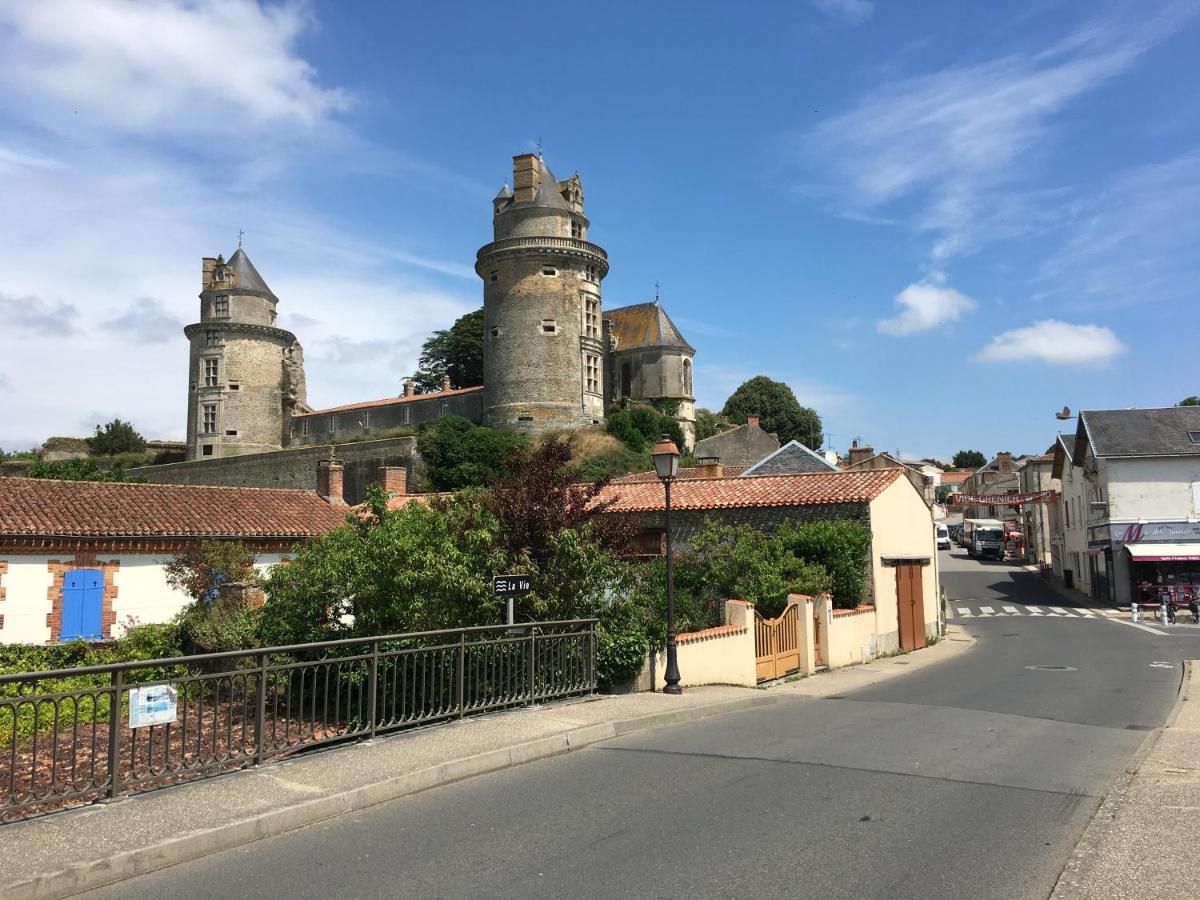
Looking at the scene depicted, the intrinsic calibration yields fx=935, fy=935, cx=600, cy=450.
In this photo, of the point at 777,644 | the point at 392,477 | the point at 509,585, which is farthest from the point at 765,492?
the point at 392,477

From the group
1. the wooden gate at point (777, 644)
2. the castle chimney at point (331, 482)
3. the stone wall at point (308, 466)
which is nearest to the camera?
the wooden gate at point (777, 644)

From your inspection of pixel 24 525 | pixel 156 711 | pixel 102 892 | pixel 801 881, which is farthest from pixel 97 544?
pixel 801 881

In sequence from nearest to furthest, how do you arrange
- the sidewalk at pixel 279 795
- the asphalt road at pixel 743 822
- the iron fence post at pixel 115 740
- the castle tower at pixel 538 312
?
the asphalt road at pixel 743 822
the sidewalk at pixel 279 795
the iron fence post at pixel 115 740
the castle tower at pixel 538 312

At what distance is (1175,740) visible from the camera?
9.95 metres

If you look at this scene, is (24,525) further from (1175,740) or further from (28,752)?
(1175,740)

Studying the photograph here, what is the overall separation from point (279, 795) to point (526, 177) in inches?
2380

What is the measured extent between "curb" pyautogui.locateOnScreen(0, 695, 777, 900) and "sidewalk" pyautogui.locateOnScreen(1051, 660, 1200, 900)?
476 centimetres

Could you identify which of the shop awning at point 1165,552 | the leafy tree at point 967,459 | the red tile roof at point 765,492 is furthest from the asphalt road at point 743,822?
the leafy tree at point 967,459

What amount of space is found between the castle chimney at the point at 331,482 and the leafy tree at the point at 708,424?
135ft

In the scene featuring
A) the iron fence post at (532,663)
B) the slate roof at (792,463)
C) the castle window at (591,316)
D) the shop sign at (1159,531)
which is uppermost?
the castle window at (591,316)

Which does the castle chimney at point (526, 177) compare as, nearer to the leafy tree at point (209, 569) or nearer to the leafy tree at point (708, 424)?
the leafy tree at point (708, 424)

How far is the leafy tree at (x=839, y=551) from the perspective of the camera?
21656 mm

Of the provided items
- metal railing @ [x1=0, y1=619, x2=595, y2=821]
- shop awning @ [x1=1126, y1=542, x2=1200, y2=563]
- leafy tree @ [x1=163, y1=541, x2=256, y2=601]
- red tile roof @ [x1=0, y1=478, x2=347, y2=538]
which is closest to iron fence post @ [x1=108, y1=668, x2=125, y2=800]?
metal railing @ [x1=0, y1=619, x2=595, y2=821]

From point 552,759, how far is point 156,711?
360cm
